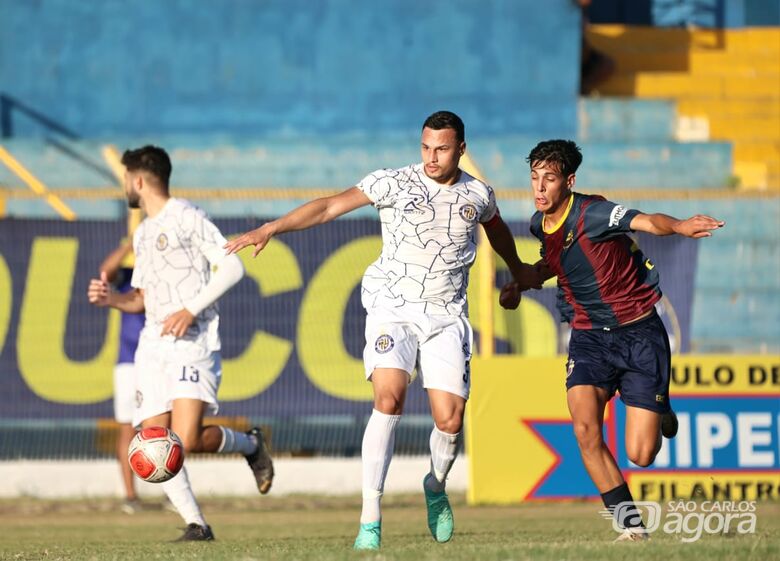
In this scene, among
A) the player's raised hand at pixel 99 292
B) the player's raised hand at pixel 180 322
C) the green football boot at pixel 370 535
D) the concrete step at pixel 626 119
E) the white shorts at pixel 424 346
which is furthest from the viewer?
the concrete step at pixel 626 119

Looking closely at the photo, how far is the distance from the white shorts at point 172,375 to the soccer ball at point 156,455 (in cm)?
58

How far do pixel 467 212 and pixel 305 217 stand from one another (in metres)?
1.00

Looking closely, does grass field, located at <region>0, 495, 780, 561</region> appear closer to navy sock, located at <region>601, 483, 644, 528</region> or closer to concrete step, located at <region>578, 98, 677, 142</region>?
navy sock, located at <region>601, 483, 644, 528</region>

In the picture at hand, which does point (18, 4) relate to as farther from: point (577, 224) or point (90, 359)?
point (577, 224)

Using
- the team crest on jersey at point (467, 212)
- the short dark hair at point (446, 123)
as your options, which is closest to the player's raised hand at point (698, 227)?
the team crest on jersey at point (467, 212)

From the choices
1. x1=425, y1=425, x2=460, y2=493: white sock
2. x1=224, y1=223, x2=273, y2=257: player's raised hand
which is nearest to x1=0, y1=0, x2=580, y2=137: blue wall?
x1=425, y1=425, x2=460, y2=493: white sock

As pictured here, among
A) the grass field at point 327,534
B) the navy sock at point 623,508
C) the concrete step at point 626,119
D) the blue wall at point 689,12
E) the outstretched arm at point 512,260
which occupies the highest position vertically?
the blue wall at point 689,12

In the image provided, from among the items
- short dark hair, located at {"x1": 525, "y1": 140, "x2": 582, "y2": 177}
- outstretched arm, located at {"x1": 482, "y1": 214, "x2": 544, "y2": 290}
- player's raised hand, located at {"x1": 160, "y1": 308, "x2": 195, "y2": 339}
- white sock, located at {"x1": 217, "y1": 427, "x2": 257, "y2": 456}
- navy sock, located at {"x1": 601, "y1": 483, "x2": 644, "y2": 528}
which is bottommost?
navy sock, located at {"x1": 601, "y1": 483, "x2": 644, "y2": 528}

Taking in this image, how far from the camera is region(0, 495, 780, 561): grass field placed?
6.76 meters

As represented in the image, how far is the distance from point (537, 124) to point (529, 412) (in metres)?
8.45

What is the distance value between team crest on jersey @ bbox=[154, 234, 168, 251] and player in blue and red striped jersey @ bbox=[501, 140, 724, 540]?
261 centimetres

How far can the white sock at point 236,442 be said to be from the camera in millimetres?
9742

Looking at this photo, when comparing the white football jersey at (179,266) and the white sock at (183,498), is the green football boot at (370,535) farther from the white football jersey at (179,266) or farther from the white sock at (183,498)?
the white football jersey at (179,266)

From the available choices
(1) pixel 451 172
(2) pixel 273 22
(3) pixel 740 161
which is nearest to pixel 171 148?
(2) pixel 273 22
